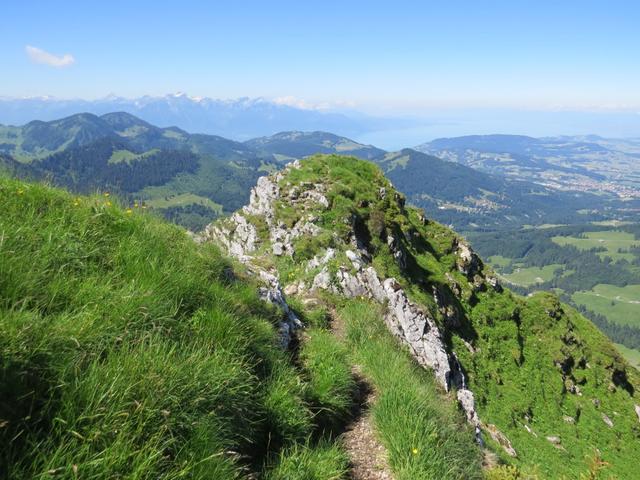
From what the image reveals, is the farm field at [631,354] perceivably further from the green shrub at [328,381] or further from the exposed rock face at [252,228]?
the green shrub at [328,381]

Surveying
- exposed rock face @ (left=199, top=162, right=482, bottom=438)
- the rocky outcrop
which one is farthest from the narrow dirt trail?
the rocky outcrop

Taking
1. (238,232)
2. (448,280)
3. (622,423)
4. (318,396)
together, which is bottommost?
(622,423)

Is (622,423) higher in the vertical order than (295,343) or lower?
lower

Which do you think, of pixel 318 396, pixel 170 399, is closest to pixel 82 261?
pixel 170 399

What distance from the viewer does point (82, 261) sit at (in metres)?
5.45

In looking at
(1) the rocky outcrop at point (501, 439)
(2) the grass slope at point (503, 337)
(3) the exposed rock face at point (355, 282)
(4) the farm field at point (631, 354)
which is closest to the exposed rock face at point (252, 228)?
(3) the exposed rock face at point (355, 282)

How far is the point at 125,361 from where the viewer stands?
371cm

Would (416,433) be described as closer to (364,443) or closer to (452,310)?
(364,443)

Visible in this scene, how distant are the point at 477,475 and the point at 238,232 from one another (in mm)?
24316

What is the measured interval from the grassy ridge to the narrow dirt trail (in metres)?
0.65

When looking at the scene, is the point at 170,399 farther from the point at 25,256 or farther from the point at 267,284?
the point at 267,284

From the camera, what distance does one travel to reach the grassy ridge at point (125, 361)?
3.15 m

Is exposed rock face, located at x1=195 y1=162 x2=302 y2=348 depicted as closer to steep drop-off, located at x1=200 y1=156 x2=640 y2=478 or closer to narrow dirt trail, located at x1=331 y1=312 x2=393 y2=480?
steep drop-off, located at x1=200 y1=156 x2=640 y2=478

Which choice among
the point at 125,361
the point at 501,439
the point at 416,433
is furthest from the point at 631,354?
the point at 125,361
